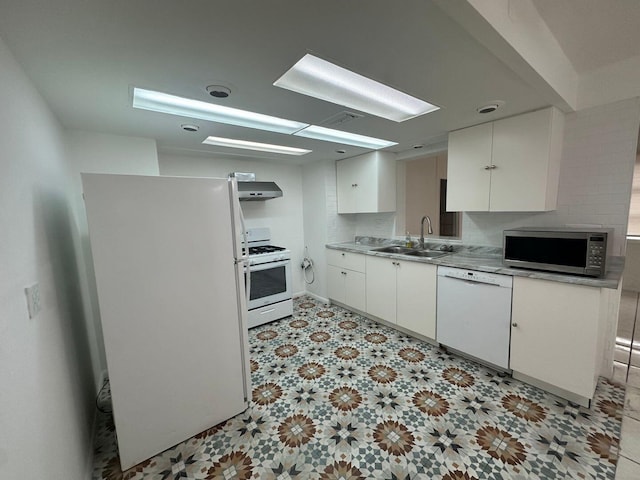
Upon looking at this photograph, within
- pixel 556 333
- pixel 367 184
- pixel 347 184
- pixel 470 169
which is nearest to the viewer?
pixel 556 333

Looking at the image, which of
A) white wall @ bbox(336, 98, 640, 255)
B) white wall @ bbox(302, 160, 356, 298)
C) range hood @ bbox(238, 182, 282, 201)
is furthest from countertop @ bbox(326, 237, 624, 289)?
range hood @ bbox(238, 182, 282, 201)

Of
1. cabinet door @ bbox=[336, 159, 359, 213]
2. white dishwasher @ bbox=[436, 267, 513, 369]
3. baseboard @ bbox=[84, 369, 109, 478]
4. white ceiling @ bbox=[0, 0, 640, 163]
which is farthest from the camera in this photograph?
cabinet door @ bbox=[336, 159, 359, 213]

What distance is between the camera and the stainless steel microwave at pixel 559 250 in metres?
1.75

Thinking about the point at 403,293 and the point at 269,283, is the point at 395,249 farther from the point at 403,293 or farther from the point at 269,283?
the point at 269,283

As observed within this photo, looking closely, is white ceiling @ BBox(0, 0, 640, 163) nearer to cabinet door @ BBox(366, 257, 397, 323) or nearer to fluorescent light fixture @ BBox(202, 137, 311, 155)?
fluorescent light fixture @ BBox(202, 137, 311, 155)

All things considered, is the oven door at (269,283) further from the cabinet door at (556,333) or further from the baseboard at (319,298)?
the cabinet door at (556,333)

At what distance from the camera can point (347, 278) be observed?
358 cm

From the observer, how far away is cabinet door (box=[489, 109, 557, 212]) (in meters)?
2.03

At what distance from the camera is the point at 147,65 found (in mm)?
1273

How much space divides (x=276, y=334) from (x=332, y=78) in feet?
8.68

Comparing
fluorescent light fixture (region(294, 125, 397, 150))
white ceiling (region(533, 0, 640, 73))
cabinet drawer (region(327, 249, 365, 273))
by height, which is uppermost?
white ceiling (region(533, 0, 640, 73))

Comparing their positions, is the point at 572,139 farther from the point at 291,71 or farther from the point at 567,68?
the point at 291,71

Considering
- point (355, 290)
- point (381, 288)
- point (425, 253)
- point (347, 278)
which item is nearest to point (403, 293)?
point (381, 288)

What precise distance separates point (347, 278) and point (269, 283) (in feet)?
3.42
